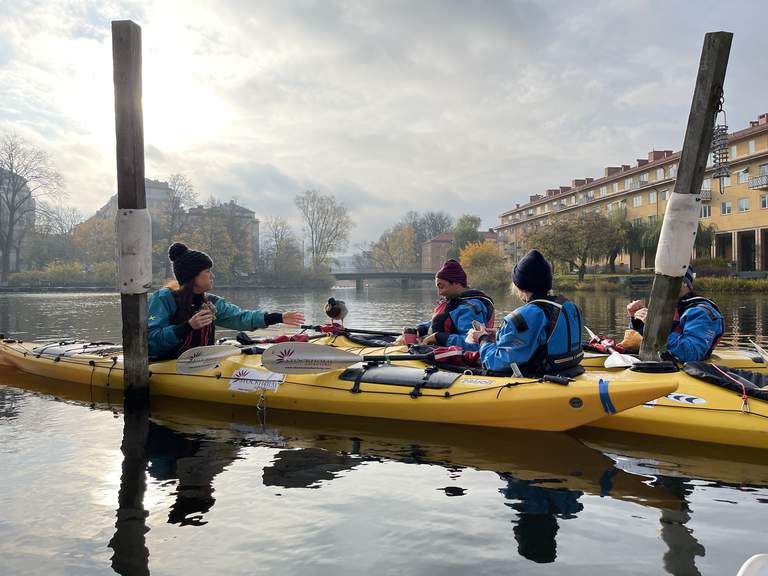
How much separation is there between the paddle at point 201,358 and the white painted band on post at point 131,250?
36.9 inches

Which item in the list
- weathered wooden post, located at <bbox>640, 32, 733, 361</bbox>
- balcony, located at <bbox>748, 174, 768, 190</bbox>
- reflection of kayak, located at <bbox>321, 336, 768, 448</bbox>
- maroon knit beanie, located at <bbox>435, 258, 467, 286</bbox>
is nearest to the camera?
reflection of kayak, located at <bbox>321, 336, 768, 448</bbox>

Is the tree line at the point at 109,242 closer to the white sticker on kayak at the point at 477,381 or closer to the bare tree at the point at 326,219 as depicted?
the bare tree at the point at 326,219

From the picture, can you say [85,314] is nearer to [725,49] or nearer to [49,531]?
[49,531]

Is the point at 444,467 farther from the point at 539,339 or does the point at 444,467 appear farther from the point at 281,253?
the point at 281,253

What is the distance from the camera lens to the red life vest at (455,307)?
6820 mm

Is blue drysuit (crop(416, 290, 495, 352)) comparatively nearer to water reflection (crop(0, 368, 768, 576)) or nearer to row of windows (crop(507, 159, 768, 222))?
water reflection (crop(0, 368, 768, 576))

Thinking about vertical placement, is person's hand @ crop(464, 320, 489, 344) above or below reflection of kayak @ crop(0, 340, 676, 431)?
above

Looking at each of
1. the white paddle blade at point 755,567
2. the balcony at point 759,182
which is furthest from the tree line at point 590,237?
the white paddle blade at point 755,567

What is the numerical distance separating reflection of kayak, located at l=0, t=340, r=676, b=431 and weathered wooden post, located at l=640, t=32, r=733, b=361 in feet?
4.47

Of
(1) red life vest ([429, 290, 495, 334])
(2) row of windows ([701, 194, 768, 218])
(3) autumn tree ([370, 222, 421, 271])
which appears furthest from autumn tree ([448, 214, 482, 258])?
(1) red life vest ([429, 290, 495, 334])

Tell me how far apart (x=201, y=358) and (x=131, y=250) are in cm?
150

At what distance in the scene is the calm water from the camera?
3240 mm

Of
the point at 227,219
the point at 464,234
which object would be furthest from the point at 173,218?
the point at 464,234

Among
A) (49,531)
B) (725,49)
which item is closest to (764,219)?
(725,49)
